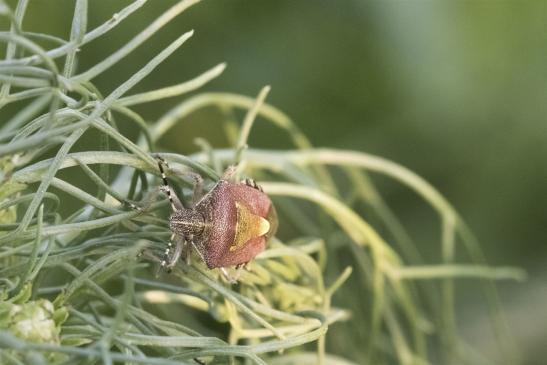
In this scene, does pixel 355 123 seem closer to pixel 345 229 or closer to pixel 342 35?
pixel 342 35

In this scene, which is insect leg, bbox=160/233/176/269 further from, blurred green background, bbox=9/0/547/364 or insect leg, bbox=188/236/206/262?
blurred green background, bbox=9/0/547/364

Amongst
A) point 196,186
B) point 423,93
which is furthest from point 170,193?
point 423,93

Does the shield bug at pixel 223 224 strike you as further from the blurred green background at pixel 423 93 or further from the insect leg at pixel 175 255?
the blurred green background at pixel 423 93

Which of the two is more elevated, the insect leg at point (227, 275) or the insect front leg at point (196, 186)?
the insect front leg at point (196, 186)

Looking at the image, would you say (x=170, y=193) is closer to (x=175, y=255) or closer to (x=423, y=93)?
(x=175, y=255)

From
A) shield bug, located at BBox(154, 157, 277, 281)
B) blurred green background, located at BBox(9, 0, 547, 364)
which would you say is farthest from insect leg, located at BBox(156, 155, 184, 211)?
blurred green background, located at BBox(9, 0, 547, 364)

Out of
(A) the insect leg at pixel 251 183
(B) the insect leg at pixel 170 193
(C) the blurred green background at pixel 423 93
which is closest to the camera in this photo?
(B) the insect leg at pixel 170 193

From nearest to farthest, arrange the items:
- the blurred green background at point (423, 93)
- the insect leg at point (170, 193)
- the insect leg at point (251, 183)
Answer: the insect leg at point (170, 193) < the insect leg at point (251, 183) < the blurred green background at point (423, 93)

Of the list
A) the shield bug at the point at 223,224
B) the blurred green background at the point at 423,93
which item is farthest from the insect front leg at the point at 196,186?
the blurred green background at the point at 423,93
